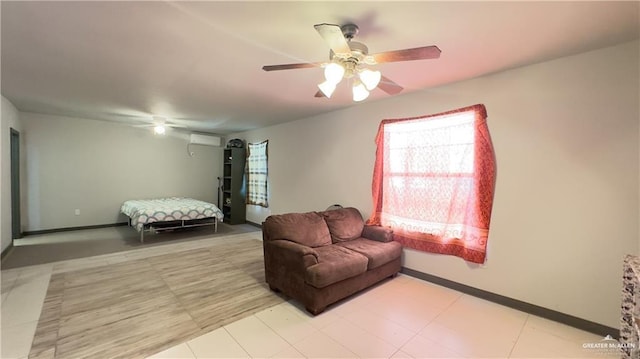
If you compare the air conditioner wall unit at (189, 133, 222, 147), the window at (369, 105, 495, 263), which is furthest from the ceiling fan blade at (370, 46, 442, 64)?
the air conditioner wall unit at (189, 133, 222, 147)

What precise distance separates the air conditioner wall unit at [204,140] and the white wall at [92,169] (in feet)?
0.86

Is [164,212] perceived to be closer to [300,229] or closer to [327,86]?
[300,229]

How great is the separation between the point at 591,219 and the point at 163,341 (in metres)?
3.73

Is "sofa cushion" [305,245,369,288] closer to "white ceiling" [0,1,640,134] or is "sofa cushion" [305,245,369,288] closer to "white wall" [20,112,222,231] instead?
"white ceiling" [0,1,640,134]

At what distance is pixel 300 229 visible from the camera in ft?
10.3

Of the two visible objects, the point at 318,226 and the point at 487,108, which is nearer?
the point at 487,108

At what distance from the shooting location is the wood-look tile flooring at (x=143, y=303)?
6.71 feet

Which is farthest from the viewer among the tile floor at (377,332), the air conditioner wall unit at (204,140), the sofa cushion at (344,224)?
the air conditioner wall unit at (204,140)

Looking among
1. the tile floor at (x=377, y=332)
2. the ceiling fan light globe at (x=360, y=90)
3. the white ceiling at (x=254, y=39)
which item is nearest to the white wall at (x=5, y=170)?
the white ceiling at (x=254, y=39)

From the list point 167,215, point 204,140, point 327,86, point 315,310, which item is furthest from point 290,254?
point 204,140

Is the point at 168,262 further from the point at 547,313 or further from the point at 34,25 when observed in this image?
the point at 547,313

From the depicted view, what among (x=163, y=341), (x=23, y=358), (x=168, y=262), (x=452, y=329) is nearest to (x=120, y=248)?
(x=168, y=262)

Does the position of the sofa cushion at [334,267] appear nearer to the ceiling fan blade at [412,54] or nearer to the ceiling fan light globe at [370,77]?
the ceiling fan light globe at [370,77]

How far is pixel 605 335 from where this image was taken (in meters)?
2.21
